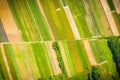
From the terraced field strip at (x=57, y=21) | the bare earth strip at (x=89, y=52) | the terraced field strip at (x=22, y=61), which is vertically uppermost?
the terraced field strip at (x=57, y=21)

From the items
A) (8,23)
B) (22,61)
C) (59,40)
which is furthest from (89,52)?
(8,23)

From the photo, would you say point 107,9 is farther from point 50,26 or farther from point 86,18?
point 50,26

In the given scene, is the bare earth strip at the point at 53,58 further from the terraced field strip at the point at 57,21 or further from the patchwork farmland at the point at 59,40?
the terraced field strip at the point at 57,21

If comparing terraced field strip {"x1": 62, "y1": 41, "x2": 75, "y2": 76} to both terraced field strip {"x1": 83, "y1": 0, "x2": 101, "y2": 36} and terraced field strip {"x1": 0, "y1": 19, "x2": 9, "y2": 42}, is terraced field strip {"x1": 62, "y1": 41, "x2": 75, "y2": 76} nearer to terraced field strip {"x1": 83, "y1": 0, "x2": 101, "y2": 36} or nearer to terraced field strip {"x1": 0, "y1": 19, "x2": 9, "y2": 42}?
terraced field strip {"x1": 83, "y1": 0, "x2": 101, "y2": 36}

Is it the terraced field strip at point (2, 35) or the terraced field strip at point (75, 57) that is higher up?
the terraced field strip at point (2, 35)

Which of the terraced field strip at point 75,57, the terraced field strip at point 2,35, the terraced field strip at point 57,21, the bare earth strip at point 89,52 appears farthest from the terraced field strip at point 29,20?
the bare earth strip at point 89,52

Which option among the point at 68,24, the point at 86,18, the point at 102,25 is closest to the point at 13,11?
the point at 68,24

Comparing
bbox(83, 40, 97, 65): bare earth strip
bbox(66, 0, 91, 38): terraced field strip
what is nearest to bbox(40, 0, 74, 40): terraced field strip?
bbox(66, 0, 91, 38): terraced field strip

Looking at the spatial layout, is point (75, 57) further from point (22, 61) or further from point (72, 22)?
point (22, 61)
